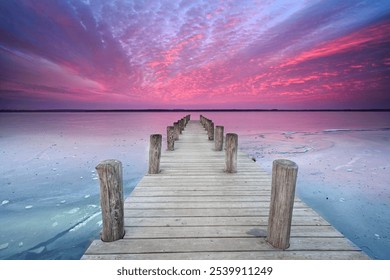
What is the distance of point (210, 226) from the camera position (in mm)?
3006

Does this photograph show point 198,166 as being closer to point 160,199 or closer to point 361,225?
point 160,199

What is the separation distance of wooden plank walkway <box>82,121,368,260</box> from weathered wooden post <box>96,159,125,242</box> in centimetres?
13

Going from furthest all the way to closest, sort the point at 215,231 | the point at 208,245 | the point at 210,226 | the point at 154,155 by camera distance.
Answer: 1. the point at 154,155
2. the point at 210,226
3. the point at 215,231
4. the point at 208,245

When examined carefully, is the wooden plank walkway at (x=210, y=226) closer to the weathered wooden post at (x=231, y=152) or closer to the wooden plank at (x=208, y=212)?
the wooden plank at (x=208, y=212)

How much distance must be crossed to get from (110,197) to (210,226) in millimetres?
1412

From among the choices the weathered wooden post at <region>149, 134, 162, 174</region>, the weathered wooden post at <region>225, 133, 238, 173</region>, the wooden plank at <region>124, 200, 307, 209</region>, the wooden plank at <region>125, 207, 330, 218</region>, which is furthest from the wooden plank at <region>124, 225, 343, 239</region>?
the weathered wooden post at <region>225, 133, 238, 173</region>

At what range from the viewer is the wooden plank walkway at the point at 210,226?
2463 millimetres

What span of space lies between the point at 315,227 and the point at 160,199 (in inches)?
98.5

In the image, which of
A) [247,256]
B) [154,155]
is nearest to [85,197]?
[154,155]

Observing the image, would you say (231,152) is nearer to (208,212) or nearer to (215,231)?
(208,212)

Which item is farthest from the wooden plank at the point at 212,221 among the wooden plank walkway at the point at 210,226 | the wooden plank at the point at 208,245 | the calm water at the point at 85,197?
the calm water at the point at 85,197

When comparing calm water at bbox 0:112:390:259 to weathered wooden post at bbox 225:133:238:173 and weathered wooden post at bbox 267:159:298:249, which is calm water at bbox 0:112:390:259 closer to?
weathered wooden post at bbox 225:133:238:173

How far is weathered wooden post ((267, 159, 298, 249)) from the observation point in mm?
2371
